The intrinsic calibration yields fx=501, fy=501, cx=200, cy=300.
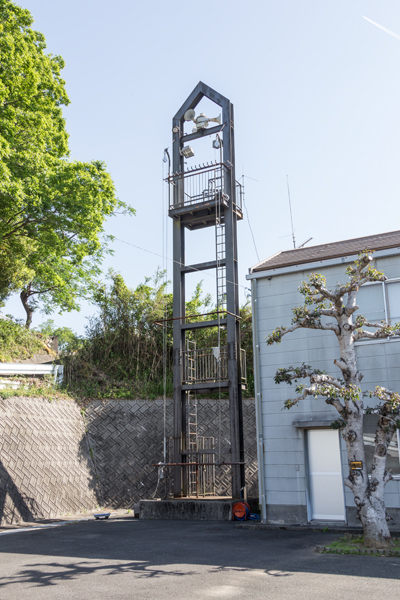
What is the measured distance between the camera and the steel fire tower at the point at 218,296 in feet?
45.1

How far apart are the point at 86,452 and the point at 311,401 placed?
7.96m

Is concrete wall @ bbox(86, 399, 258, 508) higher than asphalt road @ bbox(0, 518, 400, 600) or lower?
higher

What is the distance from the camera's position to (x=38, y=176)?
1498 centimetres

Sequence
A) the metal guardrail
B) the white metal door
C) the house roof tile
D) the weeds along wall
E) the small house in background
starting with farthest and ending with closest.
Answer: the metal guardrail
the weeds along wall
the house roof tile
the white metal door
the small house in background

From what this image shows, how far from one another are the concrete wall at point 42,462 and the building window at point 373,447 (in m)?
8.34

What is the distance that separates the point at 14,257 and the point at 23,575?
504 inches

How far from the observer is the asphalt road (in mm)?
5633

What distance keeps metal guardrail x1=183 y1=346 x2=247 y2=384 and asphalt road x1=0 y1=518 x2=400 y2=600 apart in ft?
16.5

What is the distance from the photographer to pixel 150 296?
70.1 ft

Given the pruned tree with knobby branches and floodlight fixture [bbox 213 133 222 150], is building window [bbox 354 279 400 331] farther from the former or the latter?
floodlight fixture [bbox 213 133 222 150]

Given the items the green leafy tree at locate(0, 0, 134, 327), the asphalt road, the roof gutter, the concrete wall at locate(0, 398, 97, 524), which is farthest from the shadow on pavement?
the green leafy tree at locate(0, 0, 134, 327)

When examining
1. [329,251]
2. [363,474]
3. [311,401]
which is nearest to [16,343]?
[311,401]

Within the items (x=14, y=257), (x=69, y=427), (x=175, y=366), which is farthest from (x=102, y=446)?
(x=14, y=257)

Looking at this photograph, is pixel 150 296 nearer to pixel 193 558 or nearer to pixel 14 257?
pixel 14 257
